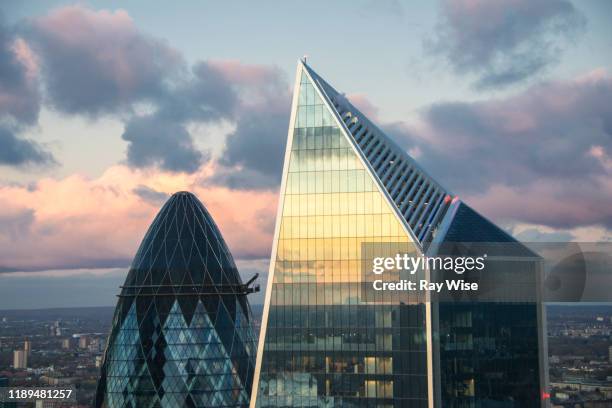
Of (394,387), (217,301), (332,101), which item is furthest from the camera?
(217,301)

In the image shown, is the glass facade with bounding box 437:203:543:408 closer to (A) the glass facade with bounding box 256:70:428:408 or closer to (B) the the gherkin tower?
(A) the glass facade with bounding box 256:70:428:408

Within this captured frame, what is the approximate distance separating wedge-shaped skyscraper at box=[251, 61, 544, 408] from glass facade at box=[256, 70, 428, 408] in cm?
10

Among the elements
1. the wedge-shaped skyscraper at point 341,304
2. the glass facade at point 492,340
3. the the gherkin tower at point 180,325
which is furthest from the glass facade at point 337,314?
the the gherkin tower at point 180,325

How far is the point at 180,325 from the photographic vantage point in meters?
145

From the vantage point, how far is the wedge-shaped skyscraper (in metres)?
90.9

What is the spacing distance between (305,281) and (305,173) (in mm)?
11588

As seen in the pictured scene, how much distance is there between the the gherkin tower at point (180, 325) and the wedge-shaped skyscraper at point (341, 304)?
2092 inches

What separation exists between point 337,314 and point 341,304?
1.13 meters

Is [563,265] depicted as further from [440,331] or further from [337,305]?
[337,305]

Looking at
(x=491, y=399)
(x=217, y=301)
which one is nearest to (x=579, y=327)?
(x=217, y=301)

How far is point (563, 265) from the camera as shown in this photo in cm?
10438

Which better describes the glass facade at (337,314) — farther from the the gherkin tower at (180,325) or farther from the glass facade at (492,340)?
the the gherkin tower at (180,325)

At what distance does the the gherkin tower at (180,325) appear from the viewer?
14275 cm

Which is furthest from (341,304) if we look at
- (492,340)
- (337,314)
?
(492,340)
